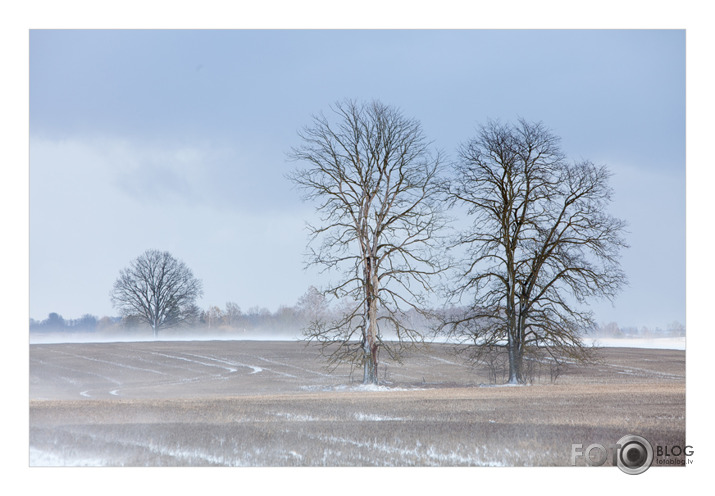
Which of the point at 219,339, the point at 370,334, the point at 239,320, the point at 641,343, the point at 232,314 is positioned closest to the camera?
the point at 641,343

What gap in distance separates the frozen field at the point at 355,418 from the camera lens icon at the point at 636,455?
0.23 metres

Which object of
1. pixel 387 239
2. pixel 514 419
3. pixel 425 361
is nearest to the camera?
pixel 514 419

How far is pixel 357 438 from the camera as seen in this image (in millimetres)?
12281

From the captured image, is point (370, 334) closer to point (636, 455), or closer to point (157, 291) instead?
point (157, 291)

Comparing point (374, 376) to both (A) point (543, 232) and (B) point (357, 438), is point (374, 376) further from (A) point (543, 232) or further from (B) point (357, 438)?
(B) point (357, 438)

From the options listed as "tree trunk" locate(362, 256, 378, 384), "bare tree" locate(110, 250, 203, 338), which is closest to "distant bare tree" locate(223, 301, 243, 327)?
"bare tree" locate(110, 250, 203, 338)

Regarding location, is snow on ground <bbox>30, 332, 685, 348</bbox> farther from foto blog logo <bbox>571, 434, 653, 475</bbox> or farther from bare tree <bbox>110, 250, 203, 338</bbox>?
foto blog logo <bbox>571, 434, 653, 475</bbox>

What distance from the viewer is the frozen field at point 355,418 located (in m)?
11.6

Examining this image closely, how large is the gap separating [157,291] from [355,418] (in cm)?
1269

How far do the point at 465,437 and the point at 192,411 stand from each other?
19.5ft

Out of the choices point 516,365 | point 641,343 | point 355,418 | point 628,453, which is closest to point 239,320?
point 516,365

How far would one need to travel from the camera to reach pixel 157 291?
24.4 meters

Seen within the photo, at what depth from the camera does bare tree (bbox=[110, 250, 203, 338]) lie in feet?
66.6
